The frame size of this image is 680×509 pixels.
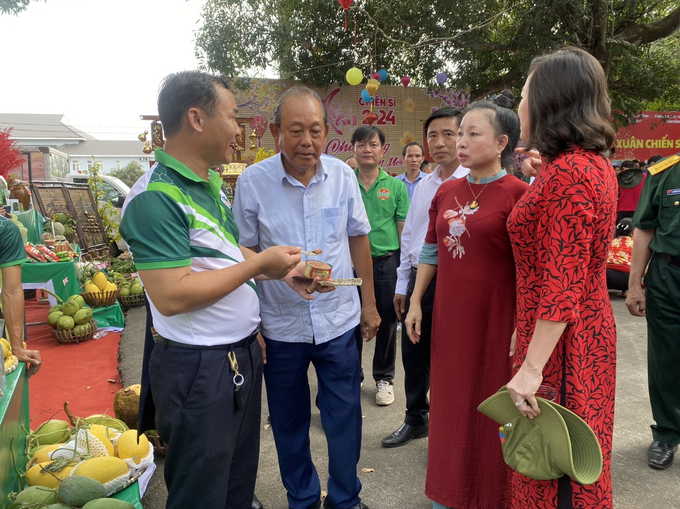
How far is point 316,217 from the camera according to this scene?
230 cm

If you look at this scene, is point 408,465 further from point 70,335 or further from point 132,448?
point 70,335

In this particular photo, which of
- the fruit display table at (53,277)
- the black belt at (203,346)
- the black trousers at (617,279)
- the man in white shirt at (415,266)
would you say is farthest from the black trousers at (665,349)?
the fruit display table at (53,277)

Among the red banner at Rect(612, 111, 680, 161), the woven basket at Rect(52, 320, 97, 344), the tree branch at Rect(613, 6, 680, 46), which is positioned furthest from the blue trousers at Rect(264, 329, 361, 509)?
the red banner at Rect(612, 111, 680, 161)

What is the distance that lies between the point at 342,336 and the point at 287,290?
0.35 meters

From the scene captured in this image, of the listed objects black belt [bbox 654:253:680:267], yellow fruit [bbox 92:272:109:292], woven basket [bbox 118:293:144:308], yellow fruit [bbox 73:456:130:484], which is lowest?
woven basket [bbox 118:293:144:308]

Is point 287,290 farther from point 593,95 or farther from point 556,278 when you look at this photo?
point 593,95

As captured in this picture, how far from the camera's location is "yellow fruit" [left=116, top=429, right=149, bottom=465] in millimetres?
2299

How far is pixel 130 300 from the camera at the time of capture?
724 cm

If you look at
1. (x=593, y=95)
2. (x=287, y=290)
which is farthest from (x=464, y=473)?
(x=593, y=95)

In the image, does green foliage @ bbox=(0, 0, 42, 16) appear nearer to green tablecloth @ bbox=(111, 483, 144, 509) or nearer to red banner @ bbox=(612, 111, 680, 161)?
green tablecloth @ bbox=(111, 483, 144, 509)

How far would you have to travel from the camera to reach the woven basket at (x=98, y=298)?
631 cm

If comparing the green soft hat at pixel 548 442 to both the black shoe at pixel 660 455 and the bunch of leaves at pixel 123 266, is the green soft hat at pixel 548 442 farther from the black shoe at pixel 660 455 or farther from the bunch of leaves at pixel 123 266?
the bunch of leaves at pixel 123 266

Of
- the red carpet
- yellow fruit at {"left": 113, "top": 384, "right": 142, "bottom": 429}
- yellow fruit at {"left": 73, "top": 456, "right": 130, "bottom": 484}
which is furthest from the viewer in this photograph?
the red carpet

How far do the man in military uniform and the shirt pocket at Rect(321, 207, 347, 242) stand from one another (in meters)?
1.89
